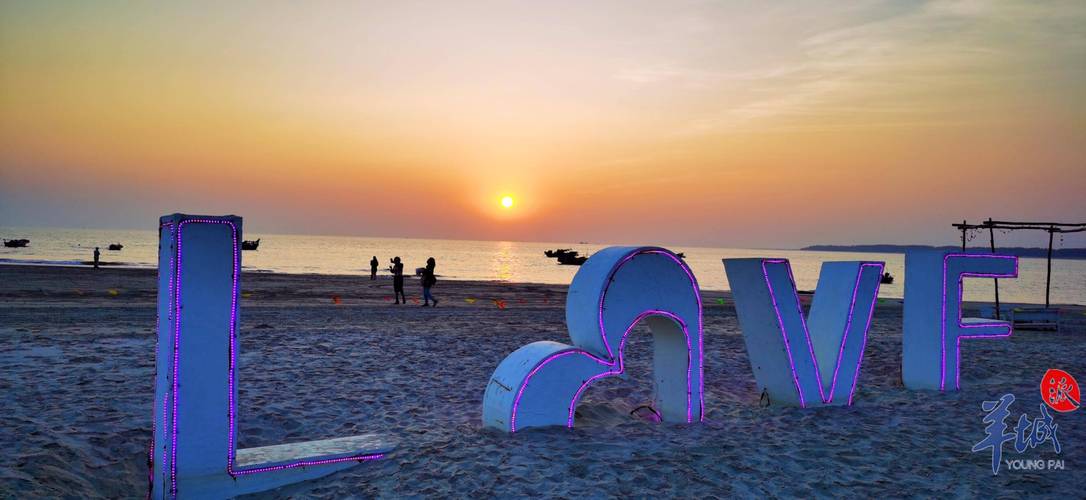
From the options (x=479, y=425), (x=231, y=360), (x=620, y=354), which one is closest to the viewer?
(x=231, y=360)

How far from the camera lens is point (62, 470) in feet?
20.5

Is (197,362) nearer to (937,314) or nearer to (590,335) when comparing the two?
(590,335)

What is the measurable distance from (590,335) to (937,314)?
605 cm

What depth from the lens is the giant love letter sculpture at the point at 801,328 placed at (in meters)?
9.39

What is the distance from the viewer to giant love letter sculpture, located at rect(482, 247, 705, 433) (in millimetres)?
7582

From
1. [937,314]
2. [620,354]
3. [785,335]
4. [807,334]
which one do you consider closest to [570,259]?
[937,314]

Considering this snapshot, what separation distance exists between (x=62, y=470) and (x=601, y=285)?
17.5ft

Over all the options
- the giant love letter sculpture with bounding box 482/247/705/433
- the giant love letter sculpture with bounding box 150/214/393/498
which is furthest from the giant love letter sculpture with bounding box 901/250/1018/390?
the giant love letter sculpture with bounding box 150/214/393/498

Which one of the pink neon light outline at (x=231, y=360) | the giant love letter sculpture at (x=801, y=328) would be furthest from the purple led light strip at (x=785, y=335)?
the pink neon light outline at (x=231, y=360)

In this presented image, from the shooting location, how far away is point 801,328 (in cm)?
955

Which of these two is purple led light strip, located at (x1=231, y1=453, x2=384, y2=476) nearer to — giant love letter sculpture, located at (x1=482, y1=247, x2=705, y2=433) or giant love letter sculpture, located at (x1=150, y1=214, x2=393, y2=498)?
giant love letter sculpture, located at (x1=150, y1=214, x2=393, y2=498)

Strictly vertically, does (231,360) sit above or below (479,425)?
above

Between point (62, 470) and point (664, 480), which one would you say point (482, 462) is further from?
point (62, 470)

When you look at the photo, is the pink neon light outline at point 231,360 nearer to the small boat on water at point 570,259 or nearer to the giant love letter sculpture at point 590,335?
the giant love letter sculpture at point 590,335
